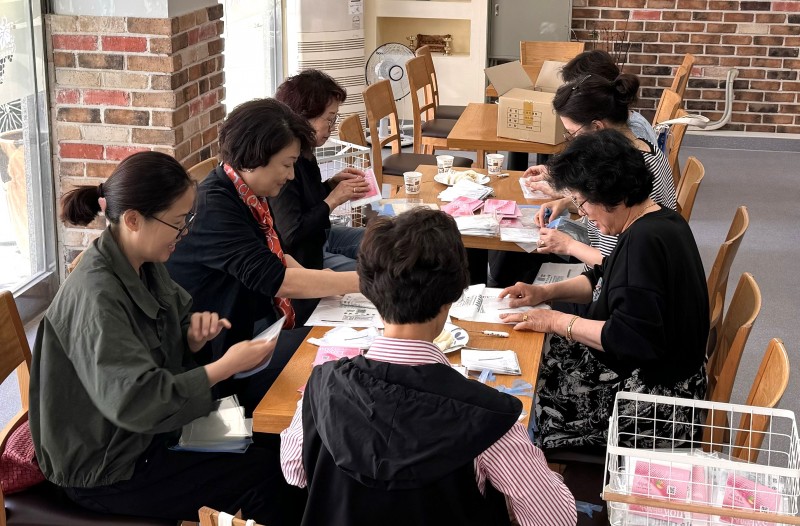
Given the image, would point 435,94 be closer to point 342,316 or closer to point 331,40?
point 331,40

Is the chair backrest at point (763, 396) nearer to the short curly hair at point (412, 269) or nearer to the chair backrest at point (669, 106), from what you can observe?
the short curly hair at point (412, 269)

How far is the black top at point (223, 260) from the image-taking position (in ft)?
9.12

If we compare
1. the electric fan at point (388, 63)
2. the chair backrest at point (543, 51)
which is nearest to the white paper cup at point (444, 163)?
the electric fan at point (388, 63)

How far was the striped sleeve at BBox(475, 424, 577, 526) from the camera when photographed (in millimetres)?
1775

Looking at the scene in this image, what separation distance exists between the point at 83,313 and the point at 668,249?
145 centimetres

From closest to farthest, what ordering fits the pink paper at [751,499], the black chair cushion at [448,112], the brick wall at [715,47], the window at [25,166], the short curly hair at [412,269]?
the short curly hair at [412,269] < the pink paper at [751,499] < the window at [25,166] < the black chair cushion at [448,112] < the brick wall at [715,47]

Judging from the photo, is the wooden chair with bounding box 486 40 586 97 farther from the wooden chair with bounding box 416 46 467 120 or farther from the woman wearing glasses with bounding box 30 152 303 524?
the woman wearing glasses with bounding box 30 152 303 524

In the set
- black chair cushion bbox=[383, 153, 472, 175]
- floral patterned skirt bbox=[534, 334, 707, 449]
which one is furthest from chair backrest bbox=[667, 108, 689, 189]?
floral patterned skirt bbox=[534, 334, 707, 449]

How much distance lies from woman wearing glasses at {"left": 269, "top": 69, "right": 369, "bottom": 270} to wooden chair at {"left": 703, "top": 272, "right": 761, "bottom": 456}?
1.42m

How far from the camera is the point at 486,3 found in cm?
→ 772

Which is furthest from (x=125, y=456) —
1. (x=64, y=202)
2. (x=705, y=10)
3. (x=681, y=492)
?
(x=705, y=10)

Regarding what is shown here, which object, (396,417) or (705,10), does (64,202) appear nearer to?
(396,417)

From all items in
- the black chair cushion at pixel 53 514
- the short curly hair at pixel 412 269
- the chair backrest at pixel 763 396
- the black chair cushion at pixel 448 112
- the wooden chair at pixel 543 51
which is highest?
the wooden chair at pixel 543 51

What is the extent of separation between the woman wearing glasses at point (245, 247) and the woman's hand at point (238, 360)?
0.52 metres
